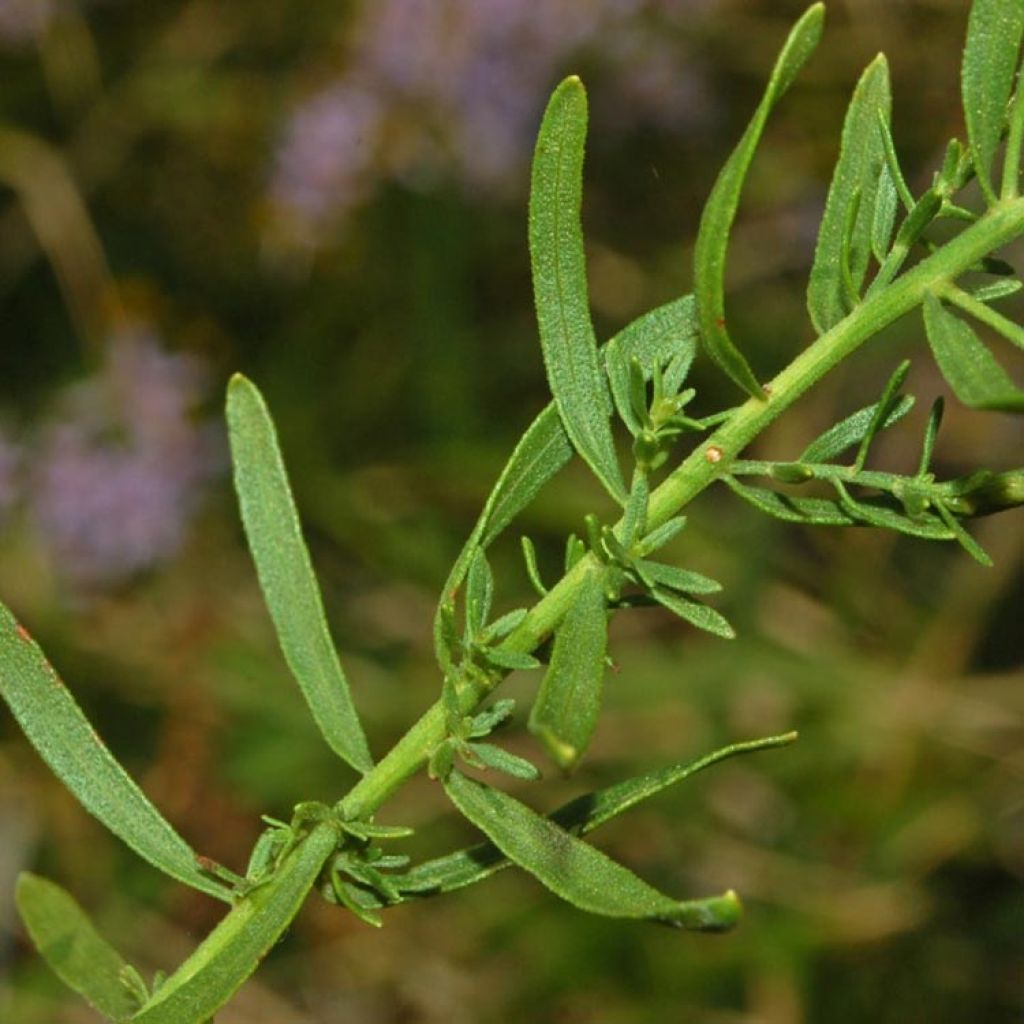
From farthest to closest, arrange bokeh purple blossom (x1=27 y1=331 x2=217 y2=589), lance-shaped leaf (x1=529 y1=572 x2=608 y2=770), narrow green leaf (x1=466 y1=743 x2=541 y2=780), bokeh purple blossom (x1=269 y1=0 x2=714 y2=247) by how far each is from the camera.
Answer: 1. bokeh purple blossom (x1=269 y1=0 x2=714 y2=247)
2. bokeh purple blossom (x1=27 y1=331 x2=217 y2=589)
3. narrow green leaf (x1=466 y1=743 x2=541 y2=780)
4. lance-shaped leaf (x1=529 y1=572 x2=608 y2=770)

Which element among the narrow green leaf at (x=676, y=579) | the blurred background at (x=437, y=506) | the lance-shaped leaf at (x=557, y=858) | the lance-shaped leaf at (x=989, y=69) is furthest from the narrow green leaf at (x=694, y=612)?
the blurred background at (x=437, y=506)

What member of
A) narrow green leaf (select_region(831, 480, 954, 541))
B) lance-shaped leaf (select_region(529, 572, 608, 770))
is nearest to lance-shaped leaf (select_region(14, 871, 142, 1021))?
lance-shaped leaf (select_region(529, 572, 608, 770))

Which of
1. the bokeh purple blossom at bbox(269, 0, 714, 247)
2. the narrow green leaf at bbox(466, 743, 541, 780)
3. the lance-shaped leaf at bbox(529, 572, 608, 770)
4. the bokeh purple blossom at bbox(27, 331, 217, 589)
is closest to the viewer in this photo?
the lance-shaped leaf at bbox(529, 572, 608, 770)

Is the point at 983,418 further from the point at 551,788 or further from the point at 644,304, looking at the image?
the point at 551,788

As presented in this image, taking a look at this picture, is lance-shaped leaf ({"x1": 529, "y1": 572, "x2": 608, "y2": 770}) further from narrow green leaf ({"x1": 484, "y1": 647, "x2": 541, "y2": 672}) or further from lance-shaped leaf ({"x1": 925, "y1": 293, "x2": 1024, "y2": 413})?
lance-shaped leaf ({"x1": 925, "y1": 293, "x2": 1024, "y2": 413})

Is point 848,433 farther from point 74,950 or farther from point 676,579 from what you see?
point 74,950

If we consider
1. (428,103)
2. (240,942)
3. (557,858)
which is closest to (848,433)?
(557,858)
